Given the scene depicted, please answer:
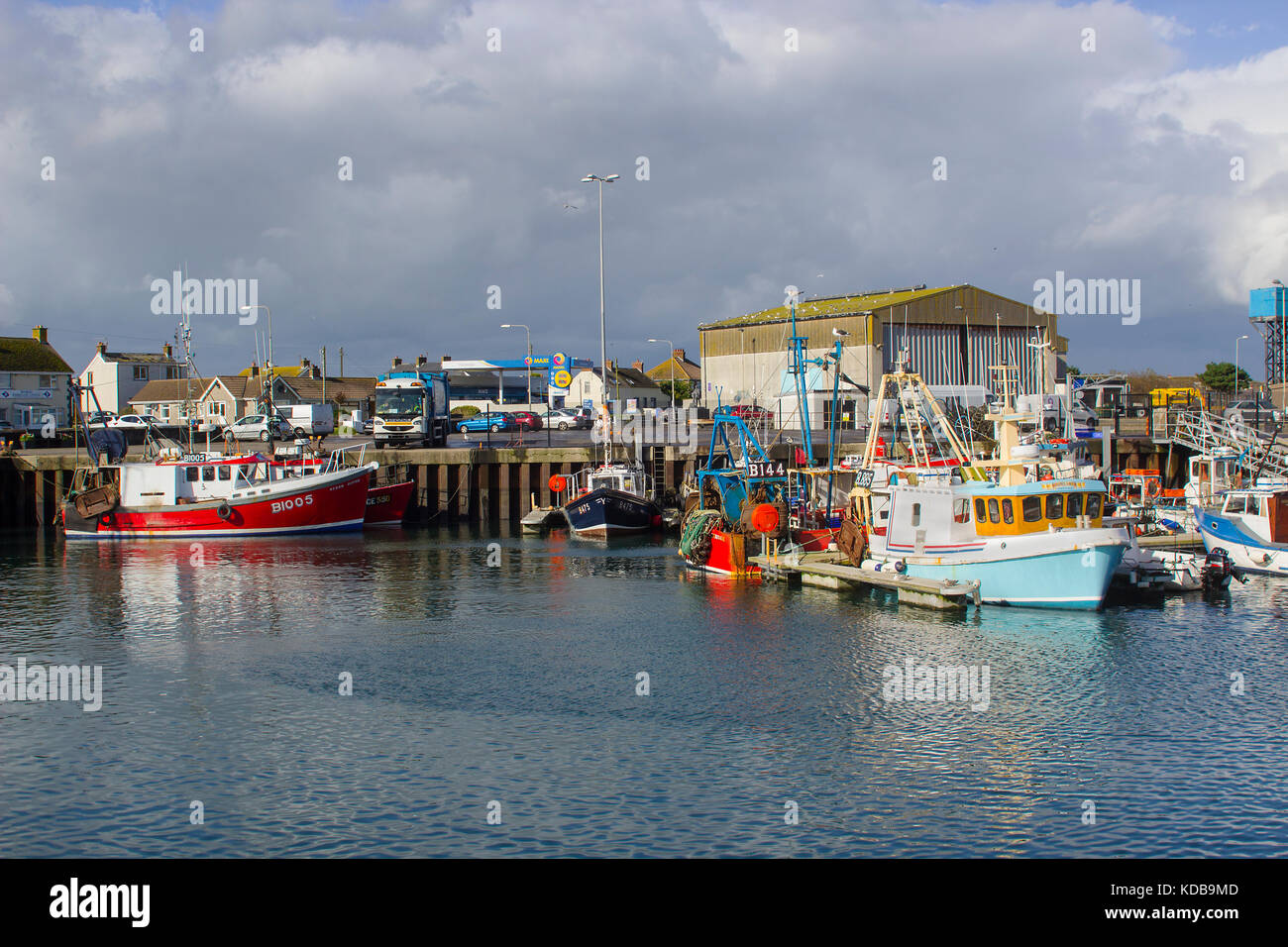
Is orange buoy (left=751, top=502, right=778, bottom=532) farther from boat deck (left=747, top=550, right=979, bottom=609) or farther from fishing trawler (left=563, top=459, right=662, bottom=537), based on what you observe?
fishing trawler (left=563, top=459, right=662, bottom=537)

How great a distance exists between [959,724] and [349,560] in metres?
26.2

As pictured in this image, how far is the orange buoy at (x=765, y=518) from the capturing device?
34.1m

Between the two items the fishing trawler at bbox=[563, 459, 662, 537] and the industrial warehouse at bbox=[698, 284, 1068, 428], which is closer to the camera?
the fishing trawler at bbox=[563, 459, 662, 537]

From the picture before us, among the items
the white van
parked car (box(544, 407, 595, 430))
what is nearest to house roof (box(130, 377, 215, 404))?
the white van

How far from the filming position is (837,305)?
7156 cm

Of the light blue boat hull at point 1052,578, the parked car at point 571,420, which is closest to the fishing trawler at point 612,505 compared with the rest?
the light blue boat hull at point 1052,578

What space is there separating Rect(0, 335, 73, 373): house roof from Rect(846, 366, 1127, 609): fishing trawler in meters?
76.0

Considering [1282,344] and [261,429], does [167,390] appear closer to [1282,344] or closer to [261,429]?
[261,429]

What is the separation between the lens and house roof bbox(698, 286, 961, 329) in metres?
67.5

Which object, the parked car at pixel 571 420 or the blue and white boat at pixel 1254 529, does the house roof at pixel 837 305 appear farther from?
the blue and white boat at pixel 1254 529
